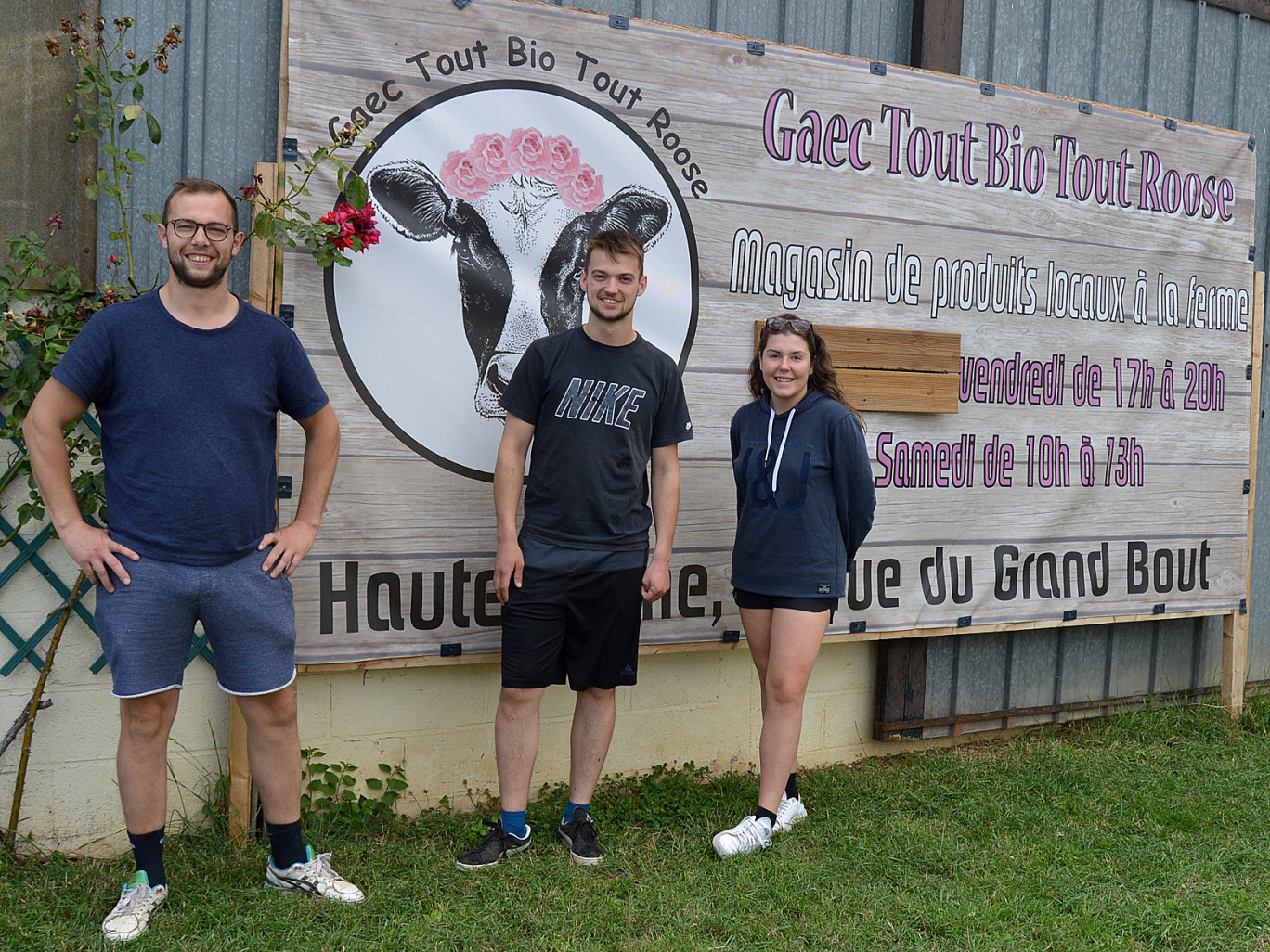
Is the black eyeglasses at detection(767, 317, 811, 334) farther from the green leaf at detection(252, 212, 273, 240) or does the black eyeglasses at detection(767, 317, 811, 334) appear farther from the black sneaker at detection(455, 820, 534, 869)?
the black sneaker at detection(455, 820, 534, 869)

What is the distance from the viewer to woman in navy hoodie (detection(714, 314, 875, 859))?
10.8ft

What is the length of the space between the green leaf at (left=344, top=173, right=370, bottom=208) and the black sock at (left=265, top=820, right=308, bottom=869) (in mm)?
1747

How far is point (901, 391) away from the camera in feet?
13.5

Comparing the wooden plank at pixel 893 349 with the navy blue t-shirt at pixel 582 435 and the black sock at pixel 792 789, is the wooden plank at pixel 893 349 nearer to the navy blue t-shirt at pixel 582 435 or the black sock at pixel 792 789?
the navy blue t-shirt at pixel 582 435

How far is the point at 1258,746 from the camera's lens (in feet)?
15.0

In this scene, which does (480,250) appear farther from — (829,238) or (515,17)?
(829,238)

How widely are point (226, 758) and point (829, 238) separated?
2745 millimetres

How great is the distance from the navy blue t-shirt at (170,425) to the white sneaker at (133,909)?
0.85m

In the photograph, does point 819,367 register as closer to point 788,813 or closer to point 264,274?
point 788,813

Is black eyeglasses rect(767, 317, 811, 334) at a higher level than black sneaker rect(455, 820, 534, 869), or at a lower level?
higher

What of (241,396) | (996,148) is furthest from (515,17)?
(996,148)

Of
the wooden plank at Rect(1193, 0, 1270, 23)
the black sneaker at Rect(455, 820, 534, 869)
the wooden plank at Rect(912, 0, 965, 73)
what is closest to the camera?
the black sneaker at Rect(455, 820, 534, 869)

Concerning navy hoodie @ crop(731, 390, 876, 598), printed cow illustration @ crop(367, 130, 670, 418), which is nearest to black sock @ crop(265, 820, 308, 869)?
printed cow illustration @ crop(367, 130, 670, 418)

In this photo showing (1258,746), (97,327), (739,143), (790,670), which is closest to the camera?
(97,327)
